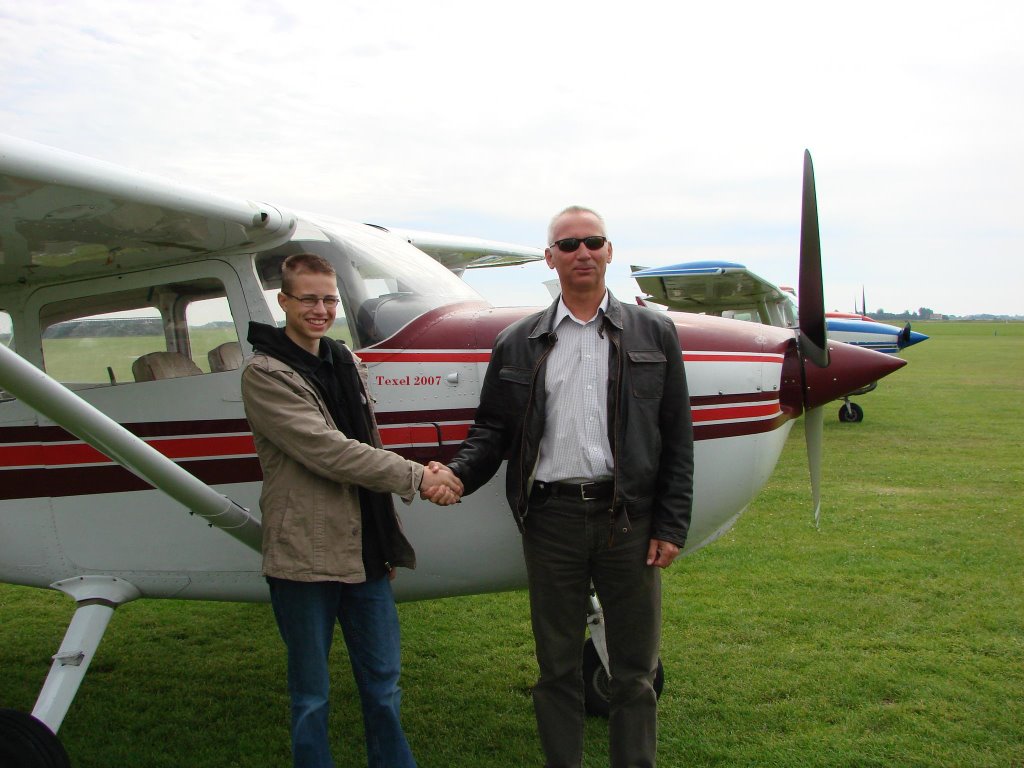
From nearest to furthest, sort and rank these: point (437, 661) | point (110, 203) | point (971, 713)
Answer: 1. point (110, 203)
2. point (971, 713)
3. point (437, 661)

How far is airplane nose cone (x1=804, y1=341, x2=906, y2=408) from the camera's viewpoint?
305 cm

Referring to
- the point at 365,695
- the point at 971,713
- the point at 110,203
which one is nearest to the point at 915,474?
the point at 971,713

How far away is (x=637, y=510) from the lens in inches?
101

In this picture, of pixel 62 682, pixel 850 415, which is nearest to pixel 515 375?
pixel 62 682

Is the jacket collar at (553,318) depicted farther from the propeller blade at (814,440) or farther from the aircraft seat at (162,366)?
the aircraft seat at (162,366)

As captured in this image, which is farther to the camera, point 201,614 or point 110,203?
point 201,614

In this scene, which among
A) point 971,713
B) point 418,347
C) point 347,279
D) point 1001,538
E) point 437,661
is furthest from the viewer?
point 1001,538

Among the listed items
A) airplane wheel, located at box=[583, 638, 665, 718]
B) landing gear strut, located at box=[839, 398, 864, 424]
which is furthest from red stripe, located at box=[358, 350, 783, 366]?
landing gear strut, located at box=[839, 398, 864, 424]

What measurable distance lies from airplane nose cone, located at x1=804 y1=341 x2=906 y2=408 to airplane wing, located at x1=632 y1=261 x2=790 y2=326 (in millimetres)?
12867

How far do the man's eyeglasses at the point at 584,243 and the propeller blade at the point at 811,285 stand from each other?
2.91ft

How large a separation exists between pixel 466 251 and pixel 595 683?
10.5 ft

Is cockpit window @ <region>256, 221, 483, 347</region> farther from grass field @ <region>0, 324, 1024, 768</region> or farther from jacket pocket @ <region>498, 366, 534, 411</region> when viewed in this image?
grass field @ <region>0, 324, 1024, 768</region>

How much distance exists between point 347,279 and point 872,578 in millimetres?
4008

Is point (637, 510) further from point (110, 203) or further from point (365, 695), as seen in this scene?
point (110, 203)
